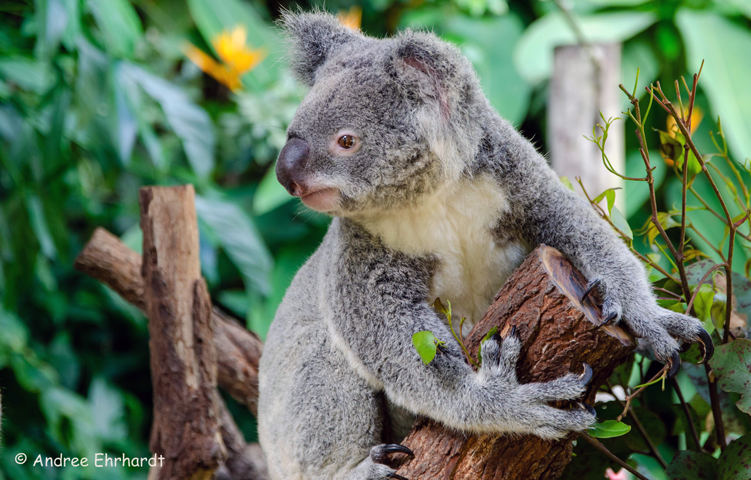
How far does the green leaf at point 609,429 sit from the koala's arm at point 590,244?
20 centimetres

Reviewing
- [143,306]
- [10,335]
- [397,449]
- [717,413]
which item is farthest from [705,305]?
[10,335]

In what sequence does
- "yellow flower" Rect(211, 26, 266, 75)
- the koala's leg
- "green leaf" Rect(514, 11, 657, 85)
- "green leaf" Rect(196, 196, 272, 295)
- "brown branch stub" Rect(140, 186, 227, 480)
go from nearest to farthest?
the koala's leg < "brown branch stub" Rect(140, 186, 227, 480) < "green leaf" Rect(196, 196, 272, 295) < "yellow flower" Rect(211, 26, 266, 75) < "green leaf" Rect(514, 11, 657, 85)

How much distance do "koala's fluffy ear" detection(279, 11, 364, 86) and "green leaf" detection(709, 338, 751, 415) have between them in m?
1.24

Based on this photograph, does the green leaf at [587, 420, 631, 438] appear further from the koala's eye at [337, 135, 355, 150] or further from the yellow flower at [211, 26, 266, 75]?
the yellow flower at [211, 26, 266, 75]

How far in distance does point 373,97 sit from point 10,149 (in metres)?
2.01

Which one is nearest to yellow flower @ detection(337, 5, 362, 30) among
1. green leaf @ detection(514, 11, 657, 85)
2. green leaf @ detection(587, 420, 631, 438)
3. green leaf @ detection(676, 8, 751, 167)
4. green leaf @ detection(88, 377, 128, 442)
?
green leaf @ detection(514, 11, 657, 85)

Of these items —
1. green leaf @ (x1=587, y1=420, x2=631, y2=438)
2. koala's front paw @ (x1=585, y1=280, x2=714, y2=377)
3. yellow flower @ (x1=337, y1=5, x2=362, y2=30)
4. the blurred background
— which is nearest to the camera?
green leaf @ (x1=587, y1=420, x2=631, y2=438)

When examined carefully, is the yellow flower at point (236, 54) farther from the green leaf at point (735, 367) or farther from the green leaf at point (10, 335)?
the green leaf at point (735, 367)

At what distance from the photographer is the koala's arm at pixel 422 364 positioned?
4.34 feet

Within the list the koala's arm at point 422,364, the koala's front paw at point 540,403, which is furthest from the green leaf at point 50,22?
the koala's front paw at point 540,403

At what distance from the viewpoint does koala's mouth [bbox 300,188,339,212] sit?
1466 mm

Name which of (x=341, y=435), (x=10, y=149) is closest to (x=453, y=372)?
(x=341, y=435)

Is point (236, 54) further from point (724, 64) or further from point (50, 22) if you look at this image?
point (724, 64)

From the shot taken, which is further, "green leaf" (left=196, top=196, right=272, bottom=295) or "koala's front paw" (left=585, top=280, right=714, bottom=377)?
"green leaf" (left=196, top=196, right=272, bottom=295)
